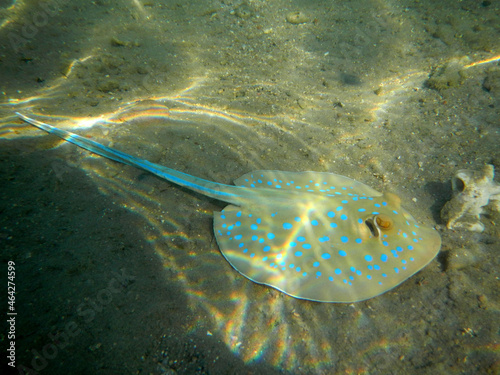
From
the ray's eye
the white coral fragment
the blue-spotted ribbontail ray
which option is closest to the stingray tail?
the blue-spotted ribbontail ray

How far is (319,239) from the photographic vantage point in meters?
2.96

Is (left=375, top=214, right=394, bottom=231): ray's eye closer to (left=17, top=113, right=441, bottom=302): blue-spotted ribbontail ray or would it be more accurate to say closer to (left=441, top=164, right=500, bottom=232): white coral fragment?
(left=17, top=113, right=441, bottom=302): blue-spotted ribbontail ray

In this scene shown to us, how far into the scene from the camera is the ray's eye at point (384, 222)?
9.20ft

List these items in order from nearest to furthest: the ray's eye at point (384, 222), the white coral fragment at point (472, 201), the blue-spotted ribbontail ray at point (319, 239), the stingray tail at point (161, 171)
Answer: the blue-spotted ribbontail ray at point (319, 239)
the ray's eye at point (384, 222)
the white coral fragment at point (472, 201)
the stingray tail at point (161, 171)

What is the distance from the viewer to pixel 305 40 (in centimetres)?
683

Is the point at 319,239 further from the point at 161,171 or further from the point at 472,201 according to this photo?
the point at 161,171

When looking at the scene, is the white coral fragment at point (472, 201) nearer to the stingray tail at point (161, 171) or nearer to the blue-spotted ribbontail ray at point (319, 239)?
the blue-spotted ribbontail ray at point (319, 239)

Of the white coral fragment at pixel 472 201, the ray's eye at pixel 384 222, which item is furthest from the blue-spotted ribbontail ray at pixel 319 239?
the white coral fragment at pixel 472 201

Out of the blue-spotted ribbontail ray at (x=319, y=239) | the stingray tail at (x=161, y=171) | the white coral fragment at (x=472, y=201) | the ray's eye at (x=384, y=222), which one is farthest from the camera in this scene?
the stingray tail at (x=161, y=171)

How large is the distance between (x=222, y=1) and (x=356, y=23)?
4.28m

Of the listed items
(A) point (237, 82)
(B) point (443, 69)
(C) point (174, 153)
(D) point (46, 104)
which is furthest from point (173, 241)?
(B) point (443, 69)

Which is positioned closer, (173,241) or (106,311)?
(106,311)

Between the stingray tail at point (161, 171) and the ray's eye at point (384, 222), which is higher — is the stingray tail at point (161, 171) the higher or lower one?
the lower one

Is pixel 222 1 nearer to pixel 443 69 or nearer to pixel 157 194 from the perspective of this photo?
pixel 443 69
